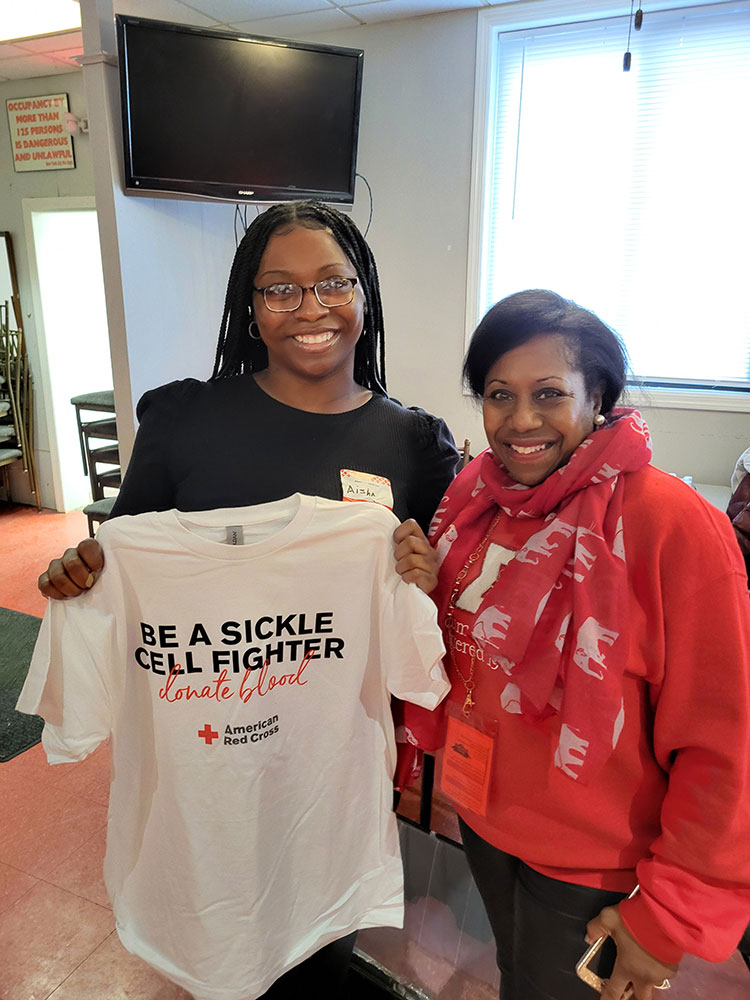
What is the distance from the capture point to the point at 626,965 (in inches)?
33.2

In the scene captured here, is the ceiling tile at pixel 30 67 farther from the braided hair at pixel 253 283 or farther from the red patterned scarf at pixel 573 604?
the red patterned scarf at pixel 573 604

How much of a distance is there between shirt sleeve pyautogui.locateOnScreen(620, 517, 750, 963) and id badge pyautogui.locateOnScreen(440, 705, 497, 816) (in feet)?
0.77

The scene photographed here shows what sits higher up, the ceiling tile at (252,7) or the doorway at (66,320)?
the ceiling tile at (252,7)

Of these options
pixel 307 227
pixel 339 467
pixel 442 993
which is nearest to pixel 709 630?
pixel 339 467

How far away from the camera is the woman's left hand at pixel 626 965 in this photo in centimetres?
83

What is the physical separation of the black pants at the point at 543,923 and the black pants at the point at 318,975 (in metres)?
0.40

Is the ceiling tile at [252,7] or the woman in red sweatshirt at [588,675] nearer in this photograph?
the woman in red sweatshirt at [588,675]

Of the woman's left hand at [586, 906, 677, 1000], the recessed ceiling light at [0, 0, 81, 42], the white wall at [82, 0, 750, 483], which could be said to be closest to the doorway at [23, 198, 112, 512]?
the recessed ceiling light at [0, 0, 81, 42]

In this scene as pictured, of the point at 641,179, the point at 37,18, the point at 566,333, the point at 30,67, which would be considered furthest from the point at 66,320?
the point at 566,333

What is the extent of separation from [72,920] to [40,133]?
15.3 ft

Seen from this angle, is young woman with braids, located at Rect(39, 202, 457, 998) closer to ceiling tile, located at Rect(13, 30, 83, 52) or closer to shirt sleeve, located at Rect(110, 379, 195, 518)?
shirt sleeve, located at Rect(110, 379, 195, 518)

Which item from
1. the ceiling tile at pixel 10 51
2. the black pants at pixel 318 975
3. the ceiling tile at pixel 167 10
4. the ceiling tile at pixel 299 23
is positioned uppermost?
the ceiling tile at pixel 10 51

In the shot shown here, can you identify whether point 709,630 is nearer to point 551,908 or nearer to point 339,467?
point 551,908

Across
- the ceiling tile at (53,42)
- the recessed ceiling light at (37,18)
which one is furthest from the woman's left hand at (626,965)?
the ceiling tile at (53,42)
